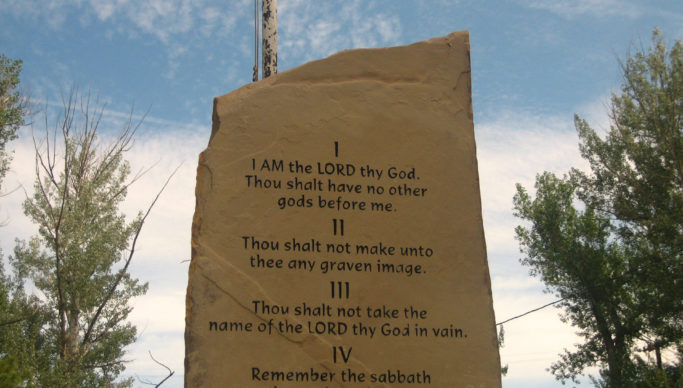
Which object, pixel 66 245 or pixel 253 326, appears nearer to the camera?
pixel 253 326

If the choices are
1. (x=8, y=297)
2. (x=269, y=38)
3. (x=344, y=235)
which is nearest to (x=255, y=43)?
(x=269, y=38)

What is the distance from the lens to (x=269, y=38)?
7512mm

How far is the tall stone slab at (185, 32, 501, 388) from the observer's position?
134 inches

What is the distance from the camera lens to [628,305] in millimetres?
16516

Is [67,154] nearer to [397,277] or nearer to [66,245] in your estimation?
[66,245]

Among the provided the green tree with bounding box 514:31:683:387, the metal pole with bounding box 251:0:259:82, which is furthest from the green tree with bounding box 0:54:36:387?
the green tree with bounding box 514:31:683:387

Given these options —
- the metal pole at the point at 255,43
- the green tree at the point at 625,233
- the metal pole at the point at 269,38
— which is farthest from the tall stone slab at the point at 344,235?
the green tree at the point at 625,233

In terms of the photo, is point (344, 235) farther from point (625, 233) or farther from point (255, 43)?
point (625, 233)

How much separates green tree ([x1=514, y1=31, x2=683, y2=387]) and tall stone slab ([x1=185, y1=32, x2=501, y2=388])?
12689mm

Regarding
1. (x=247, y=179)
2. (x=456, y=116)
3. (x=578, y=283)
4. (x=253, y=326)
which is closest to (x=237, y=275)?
(x=253, y=326)

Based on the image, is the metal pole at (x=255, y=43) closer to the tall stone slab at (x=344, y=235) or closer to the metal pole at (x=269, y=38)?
the metal pole at (x=269, y=38)

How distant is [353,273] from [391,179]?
2.26 feet

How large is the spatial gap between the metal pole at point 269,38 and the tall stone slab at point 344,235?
337cm

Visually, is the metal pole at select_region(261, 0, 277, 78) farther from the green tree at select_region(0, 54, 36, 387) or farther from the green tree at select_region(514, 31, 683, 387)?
the green tree at select_region(514, 31, 683, 387)
